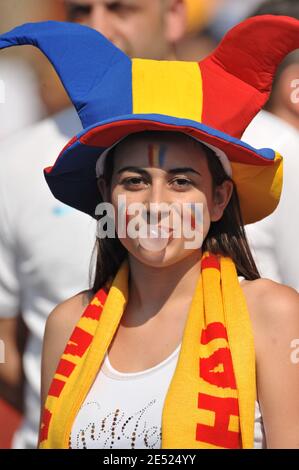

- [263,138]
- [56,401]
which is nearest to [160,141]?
[56,401]

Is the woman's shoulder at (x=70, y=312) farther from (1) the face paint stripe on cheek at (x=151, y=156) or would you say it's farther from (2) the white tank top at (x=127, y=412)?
(1) the face paint stripe on cheek at (x=151, y=156)

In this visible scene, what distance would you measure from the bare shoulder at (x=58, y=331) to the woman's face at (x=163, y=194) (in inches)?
11.5

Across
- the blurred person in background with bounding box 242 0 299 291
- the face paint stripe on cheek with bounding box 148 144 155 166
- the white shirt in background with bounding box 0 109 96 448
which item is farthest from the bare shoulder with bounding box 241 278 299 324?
the white shirt in background with bounding box 0 109 96 448

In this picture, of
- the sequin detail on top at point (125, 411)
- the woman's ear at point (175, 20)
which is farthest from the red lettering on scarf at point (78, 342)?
the woman's ear at point (175, 20)

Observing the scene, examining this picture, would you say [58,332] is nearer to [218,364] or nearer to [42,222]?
[218,364]

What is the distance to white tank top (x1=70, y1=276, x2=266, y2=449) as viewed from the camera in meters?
2.66

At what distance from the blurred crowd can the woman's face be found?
4.05 feet

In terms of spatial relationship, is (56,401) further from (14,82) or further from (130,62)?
(14,82)

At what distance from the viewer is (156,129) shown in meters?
2.73

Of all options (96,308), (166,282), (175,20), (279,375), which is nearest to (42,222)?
(175,20)

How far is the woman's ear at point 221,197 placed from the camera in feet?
9.34

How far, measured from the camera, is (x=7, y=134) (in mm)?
4566

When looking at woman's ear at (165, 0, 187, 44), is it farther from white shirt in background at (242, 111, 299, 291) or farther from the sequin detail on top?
the sequin detail on top
